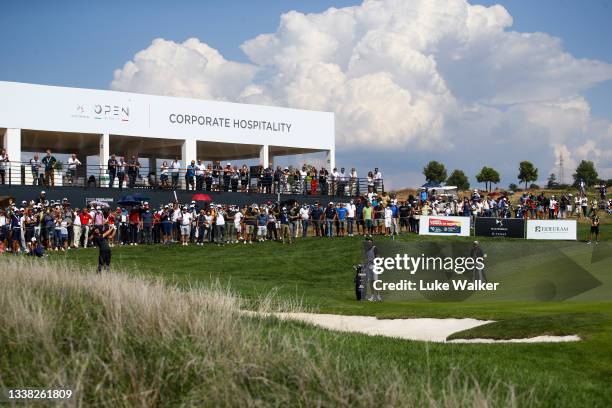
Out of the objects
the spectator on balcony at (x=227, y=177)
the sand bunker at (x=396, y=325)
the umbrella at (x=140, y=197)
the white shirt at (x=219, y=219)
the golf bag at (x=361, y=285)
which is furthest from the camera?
the spectator on balcony at (x=227, y=177)

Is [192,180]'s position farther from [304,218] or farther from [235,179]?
[304,218]

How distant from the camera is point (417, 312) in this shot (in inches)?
792

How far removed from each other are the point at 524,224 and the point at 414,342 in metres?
26.2

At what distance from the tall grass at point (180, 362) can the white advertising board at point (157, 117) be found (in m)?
27.2

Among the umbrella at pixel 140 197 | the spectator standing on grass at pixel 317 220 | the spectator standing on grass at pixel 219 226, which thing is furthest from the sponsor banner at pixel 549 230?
the umbrella at pixel 140 197

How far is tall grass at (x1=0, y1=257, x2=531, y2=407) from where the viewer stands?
27.7 feet

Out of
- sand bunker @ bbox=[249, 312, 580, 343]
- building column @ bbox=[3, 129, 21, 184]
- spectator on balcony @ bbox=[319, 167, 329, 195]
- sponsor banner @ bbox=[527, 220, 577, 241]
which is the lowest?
sand bunker @ bbox=[249, 312, 580, 343]

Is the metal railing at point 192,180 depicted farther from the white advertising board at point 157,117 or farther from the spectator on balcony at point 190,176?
the white advertising board at point 157,117

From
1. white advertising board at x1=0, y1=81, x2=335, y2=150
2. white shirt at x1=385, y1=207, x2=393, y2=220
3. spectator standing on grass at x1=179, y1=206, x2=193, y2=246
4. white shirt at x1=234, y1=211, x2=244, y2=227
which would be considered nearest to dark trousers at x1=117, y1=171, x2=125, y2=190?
white advertising board at x1=0, y1=81, x2=335, y2=150

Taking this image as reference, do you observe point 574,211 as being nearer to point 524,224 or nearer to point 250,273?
point 524,224

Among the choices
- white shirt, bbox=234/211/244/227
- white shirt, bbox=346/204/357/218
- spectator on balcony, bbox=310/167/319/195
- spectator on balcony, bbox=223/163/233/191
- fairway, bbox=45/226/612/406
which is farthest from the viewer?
spectator on balcony, bbox=310/167/319/195

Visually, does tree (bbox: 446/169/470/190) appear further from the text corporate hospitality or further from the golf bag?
the golf bag

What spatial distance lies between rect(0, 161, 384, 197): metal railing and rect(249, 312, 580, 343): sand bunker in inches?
827

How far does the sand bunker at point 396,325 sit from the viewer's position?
1614 centimetres
